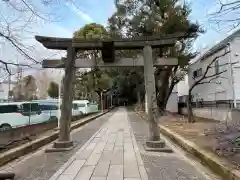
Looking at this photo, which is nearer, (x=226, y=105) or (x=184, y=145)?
(x=184, y=145)

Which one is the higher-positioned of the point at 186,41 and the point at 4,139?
the point at 186,41

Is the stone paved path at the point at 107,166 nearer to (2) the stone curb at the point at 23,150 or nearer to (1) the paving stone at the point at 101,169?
(1) the paving stone at the point at 101,169

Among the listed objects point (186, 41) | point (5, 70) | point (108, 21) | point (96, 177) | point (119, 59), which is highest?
point (108, 21)

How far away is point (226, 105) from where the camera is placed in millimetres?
20578

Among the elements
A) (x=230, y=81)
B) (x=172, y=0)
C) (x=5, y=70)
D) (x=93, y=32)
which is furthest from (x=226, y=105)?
(x=93, y=32)

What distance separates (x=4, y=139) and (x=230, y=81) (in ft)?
59.0

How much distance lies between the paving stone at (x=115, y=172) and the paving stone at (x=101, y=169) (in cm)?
11

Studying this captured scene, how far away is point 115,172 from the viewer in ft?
21.1

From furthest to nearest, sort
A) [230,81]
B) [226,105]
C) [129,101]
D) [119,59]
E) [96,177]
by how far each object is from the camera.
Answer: [129,101]
[230,81]
[226,105]
[119,59]
[96,177]

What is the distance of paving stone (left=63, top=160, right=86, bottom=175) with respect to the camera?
6487 millimetres

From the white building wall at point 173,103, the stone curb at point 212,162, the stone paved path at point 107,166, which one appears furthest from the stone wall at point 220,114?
the white building wall at point 173,103

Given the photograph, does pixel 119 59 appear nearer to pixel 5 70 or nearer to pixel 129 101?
pixel 5 70

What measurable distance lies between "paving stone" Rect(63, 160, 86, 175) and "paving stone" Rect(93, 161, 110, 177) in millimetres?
433

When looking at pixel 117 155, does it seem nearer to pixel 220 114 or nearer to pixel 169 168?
pixel 169 168
